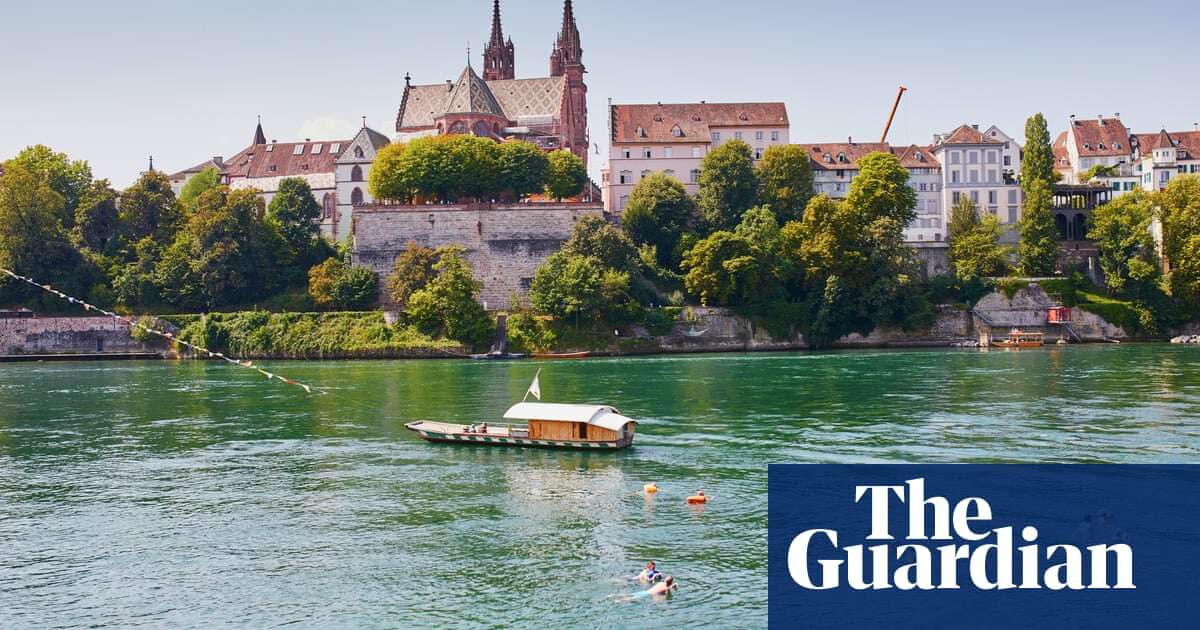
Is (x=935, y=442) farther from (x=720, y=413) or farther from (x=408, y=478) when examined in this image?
(x=408, y=478)

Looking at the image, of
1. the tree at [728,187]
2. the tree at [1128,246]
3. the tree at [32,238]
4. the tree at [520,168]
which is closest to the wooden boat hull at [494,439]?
the tree at [520,168]

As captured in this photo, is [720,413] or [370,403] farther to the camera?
[370,403]

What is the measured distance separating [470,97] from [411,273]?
27917mm

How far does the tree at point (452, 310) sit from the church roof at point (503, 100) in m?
32.1

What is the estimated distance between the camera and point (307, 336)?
86.9 m

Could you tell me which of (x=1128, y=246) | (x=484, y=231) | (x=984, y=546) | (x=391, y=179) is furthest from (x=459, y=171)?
(x=984, y=546)

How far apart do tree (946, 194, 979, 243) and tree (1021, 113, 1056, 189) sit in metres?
4.78

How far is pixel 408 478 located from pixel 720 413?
52.7 feet

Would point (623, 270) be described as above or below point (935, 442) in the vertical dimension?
above

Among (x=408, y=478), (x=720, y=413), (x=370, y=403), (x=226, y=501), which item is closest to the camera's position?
(x=226, y=501)

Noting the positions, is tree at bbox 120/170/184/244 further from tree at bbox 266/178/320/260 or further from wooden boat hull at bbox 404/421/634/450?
wooden boat hull at bbox 404/421/634/450

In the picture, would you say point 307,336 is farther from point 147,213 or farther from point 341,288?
point 147,213

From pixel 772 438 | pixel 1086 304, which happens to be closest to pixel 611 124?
pixel 1086 304

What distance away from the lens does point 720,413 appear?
49.2 meters
